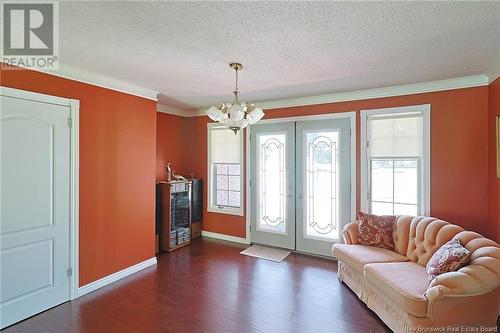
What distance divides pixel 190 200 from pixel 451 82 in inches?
171

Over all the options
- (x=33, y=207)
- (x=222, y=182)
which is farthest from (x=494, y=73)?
(x=33, y=207)

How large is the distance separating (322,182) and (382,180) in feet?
2.84

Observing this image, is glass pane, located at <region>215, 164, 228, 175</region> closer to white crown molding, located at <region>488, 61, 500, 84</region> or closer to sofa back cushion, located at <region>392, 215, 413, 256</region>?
sofa back cushion, located at <region>392, 215, 413, 256</region>

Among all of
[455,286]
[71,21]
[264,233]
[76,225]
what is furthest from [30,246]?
[455,286]

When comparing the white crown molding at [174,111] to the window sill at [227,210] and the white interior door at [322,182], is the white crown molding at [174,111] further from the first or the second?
the white interior door at [322,182]

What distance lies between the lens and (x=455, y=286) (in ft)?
6.66

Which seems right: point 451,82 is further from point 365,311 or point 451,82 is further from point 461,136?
point 365,311

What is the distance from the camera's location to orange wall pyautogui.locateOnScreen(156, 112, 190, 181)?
492 cm

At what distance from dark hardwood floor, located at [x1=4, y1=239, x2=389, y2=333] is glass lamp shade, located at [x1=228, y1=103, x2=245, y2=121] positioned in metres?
1.96

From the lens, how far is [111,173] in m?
3.34

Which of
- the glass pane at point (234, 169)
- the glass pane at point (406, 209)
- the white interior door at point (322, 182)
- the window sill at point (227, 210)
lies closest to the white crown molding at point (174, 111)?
the glass pane at point (234, 169)

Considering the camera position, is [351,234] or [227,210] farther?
[227,210]

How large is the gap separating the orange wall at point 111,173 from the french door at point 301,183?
1856 mm

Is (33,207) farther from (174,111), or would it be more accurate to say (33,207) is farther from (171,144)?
(174,111)
